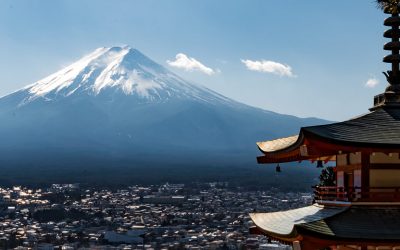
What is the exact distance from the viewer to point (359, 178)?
420 inches

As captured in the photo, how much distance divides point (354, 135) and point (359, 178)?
0.91 metres

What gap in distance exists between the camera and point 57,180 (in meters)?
145

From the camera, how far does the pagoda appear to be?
9.40m

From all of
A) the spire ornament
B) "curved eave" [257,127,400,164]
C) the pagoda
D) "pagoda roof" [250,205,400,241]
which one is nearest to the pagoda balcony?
the pagoda

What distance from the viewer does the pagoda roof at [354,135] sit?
32.1 feet

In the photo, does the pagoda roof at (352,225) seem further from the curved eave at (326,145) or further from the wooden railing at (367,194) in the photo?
the curved eave at (326,145)

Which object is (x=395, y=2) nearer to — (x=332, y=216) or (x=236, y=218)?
(x=332, y=216)

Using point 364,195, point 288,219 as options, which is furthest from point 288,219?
point 364,195

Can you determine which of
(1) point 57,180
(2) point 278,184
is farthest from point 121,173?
(2) point 278,184

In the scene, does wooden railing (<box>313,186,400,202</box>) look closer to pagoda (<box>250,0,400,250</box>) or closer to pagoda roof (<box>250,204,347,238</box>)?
pagoda (<box>250,0,400,250</box>)

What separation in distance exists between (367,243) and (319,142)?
1.52 metres

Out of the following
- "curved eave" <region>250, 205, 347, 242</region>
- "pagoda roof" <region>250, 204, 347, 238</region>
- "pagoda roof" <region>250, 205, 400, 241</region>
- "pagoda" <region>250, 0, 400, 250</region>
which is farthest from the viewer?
"pagoda roof" <region>250, 204, 347, 238</region>

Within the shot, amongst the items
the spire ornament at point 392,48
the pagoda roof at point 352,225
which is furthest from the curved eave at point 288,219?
the spire ornament at point 392,48

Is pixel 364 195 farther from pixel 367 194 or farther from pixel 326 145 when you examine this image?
pixel 326 145
